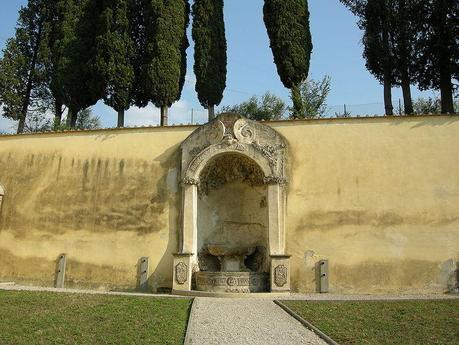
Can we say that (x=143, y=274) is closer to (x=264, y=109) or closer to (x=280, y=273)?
(x=280, y=273)

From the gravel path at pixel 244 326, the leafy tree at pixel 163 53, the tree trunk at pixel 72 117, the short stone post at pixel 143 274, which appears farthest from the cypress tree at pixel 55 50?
the gravel path at pixel 244 326

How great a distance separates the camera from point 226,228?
50.8ft

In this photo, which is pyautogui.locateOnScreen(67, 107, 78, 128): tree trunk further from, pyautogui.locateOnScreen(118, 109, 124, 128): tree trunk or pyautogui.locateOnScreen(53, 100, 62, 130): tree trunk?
pyautogui.locateOnScreen(118, 109, 124, 128): tree trunk

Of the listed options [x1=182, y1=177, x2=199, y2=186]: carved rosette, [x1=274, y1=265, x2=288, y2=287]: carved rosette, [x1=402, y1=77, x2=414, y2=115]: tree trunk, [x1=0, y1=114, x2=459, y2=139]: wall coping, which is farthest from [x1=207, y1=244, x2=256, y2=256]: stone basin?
[x1=402, y1=77, x2=414, y2=115]: tree trunk

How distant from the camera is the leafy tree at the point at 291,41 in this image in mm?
19234

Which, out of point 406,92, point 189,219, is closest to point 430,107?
point 406,92

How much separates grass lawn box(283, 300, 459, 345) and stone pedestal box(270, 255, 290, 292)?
2116mm

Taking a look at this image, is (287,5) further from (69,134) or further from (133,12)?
(69,134)

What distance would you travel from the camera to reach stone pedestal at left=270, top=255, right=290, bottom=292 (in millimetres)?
12969

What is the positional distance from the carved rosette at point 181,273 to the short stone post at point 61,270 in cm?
418

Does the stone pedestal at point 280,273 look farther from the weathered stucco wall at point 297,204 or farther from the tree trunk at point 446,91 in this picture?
the tree trunk at point 446,91

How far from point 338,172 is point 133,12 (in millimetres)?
13573

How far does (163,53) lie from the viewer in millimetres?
19547

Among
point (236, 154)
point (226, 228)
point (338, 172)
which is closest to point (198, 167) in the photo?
point (236, 154)
